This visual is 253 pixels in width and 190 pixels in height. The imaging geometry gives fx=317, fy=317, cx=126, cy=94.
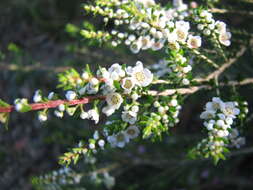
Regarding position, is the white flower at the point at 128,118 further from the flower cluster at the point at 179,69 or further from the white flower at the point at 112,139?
the flower cluster at the point at 179,69

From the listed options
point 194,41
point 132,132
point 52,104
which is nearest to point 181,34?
point 194,41

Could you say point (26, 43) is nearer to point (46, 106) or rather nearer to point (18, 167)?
point (18, 167)

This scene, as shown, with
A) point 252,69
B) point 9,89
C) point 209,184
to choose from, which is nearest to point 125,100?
point 252,69

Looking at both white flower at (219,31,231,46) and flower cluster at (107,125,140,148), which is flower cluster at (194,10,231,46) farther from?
flower cluster at (107,125,140,148)

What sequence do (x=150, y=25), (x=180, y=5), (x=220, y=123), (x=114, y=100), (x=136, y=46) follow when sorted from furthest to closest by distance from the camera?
(x=180, y=5) < (x=136, y=46) < (x=150, y=25) < (x=220, y=123) < (x=114, y=100)

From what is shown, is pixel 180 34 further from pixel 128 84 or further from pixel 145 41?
pixel 128 84

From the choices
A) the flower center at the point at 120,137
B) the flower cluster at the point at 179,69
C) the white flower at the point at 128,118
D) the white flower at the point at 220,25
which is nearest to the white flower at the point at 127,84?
the white flower at the point at 128,118

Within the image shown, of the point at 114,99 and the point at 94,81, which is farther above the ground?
the point at 94,81
